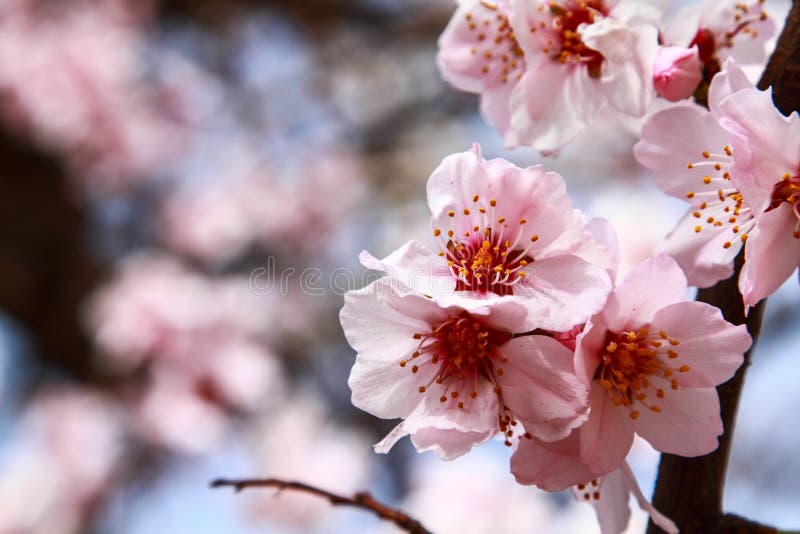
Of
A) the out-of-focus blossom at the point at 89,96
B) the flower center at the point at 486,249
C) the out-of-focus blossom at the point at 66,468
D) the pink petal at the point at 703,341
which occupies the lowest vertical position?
the out-of-focus blossom at the point at 66,468

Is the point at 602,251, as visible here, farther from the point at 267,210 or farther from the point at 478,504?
the point at 267,210

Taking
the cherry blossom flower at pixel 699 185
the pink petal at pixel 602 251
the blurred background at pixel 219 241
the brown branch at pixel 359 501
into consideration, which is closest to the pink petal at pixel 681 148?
the cherry blossom flower at pixel 699 185

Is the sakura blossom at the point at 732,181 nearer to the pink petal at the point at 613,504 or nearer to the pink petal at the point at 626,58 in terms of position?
the pink petal at the point at 626,58

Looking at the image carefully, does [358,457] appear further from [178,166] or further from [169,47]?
[169,47]

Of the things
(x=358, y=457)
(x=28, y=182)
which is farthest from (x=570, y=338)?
(x=28, y=182)

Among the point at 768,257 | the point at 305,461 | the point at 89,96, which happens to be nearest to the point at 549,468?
the point at 768,257

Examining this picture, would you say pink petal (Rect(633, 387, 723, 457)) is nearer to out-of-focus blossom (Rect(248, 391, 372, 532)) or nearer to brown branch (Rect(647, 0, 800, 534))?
brown branch (Rect(647, 0, 800, 534))

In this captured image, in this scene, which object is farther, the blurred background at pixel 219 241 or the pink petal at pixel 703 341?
the blurred background at pixel 219 241
